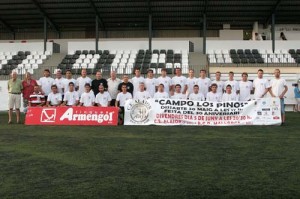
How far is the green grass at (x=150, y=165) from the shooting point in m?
4.90

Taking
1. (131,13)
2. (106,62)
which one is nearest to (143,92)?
(106,62)

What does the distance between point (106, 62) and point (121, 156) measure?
2131 centimetres

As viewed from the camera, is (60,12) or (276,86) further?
(60,12)

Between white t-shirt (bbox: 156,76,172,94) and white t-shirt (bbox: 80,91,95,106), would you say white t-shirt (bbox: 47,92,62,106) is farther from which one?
white t-shirt (bbox: 156,76,172,94)

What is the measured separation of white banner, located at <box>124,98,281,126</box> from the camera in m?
13.0

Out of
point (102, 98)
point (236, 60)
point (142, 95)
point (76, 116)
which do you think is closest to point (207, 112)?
point (142, 95)

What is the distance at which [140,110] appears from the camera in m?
13.1

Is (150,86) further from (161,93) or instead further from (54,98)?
(54,98)

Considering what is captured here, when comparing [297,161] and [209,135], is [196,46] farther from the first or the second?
[297,161]

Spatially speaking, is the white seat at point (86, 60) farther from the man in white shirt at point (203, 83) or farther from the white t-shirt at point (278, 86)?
the white t-shirt at point (278, 86)

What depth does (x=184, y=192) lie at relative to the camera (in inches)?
190

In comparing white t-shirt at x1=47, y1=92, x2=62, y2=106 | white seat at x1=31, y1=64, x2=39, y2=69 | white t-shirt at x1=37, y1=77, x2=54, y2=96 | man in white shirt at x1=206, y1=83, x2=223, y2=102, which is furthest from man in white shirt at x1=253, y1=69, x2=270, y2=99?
white seat at x1=31, y1=64, x2=39, y2=69

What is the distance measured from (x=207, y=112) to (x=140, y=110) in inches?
82.0

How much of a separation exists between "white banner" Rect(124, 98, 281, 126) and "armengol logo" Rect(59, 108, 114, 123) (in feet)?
2.53
